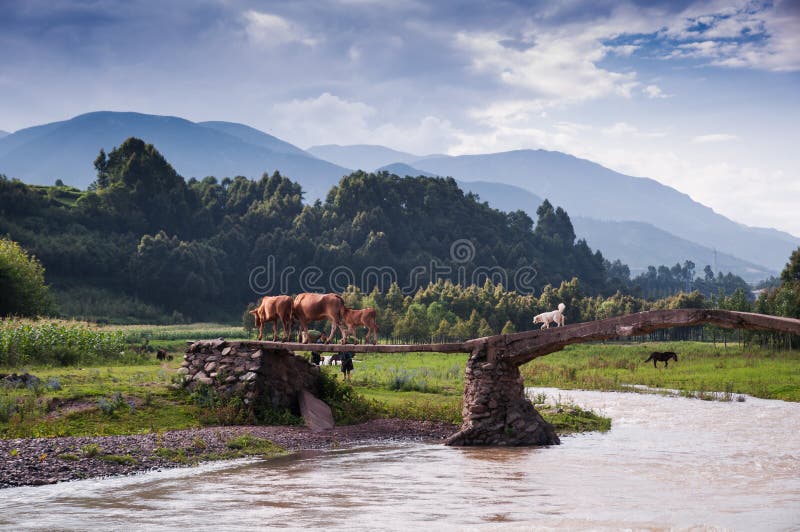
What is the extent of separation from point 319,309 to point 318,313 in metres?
0.14

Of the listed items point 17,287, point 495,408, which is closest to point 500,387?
point 495,408

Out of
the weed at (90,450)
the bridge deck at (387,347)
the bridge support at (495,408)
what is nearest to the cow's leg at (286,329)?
the bridge deck at (387,347)

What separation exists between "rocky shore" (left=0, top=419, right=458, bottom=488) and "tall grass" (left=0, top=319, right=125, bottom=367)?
1327 cm

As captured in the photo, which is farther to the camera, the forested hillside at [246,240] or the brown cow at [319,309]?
the forested hillside at [246,240]

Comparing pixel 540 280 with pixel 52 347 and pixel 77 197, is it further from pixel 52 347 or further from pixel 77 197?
pixel 52 347

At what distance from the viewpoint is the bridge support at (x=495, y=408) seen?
20.3 m

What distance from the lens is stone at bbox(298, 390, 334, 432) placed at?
22.7 metres

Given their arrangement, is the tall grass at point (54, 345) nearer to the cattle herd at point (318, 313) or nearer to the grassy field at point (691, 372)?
the cattle herd at point (318, 313)

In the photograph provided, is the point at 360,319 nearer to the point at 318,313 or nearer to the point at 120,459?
the point at 318,313

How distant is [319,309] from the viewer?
22656mm

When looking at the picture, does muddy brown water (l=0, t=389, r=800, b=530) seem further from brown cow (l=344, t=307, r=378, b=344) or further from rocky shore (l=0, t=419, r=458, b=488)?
brown cow (l=344, t=307, r=378, b=344)

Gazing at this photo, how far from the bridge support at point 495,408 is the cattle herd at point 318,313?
121 inches

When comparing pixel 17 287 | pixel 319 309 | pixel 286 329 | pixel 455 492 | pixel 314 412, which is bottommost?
pixel 455 492

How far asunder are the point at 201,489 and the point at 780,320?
36.5ft
